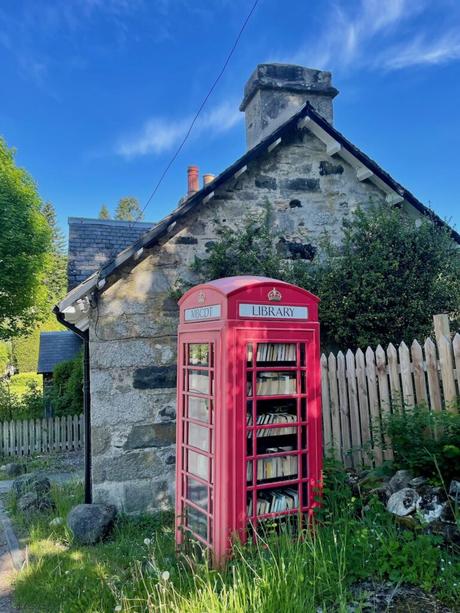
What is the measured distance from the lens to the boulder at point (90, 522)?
552 cm

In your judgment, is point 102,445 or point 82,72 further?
point 82,72

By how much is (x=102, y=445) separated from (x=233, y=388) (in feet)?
10.4

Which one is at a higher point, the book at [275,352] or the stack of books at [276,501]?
the book at [275,352]

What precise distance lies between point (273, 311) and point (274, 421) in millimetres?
987

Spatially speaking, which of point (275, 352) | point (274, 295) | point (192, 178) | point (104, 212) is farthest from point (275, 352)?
point (104, 212)

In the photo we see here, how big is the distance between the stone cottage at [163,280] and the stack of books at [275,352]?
2.80 meters

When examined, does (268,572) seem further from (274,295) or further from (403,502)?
(274,295)

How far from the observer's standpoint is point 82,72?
1365cm

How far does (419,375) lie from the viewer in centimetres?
504

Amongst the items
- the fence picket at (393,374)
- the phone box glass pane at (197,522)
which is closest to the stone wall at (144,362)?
the phone box glass pane at (197,522)

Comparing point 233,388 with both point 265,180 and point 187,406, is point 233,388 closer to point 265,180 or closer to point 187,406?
point 187,406

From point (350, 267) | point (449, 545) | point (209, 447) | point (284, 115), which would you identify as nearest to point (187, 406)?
point (209, 447)

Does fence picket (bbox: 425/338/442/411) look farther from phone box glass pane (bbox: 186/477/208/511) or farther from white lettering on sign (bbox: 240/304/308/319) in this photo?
phone box glass pane (bbox: 186/477/208/511)

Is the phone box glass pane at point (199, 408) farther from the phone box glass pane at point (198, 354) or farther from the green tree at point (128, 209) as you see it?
the green tree at point (128, 209)
